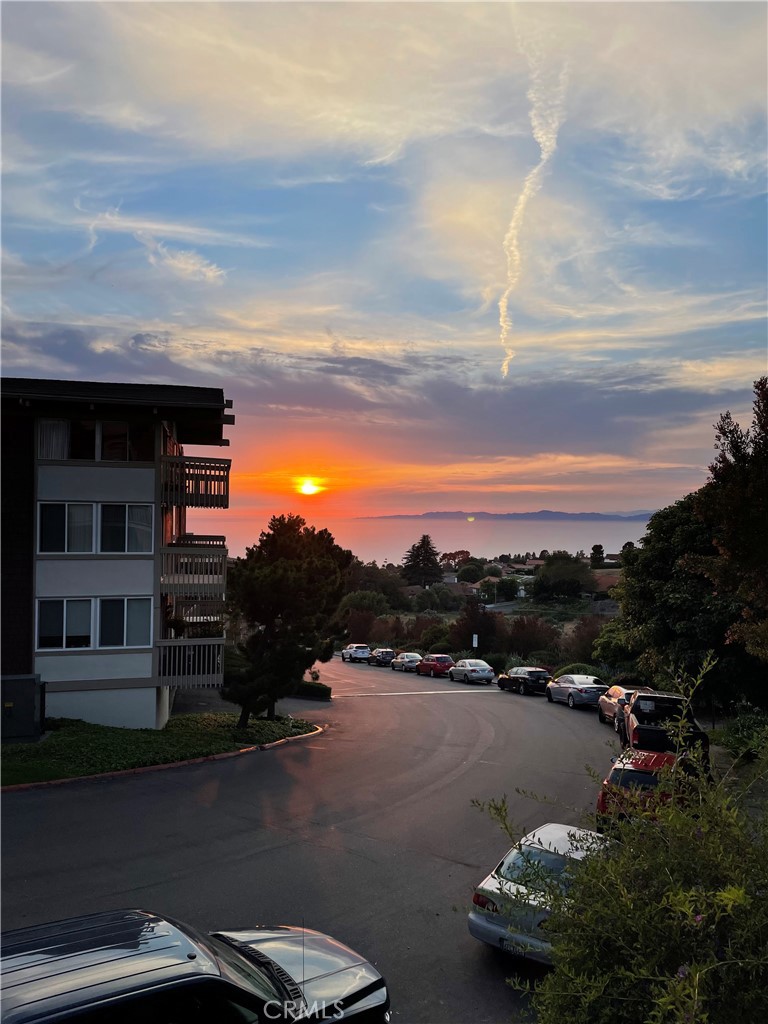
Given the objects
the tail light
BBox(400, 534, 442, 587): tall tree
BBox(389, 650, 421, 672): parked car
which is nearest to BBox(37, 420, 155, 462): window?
the tail light

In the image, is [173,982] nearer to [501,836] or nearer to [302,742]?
[501,836]

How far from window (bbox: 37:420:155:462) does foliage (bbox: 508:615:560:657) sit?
103 feet

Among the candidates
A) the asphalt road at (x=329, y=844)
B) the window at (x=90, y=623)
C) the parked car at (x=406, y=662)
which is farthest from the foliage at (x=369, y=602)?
the asphalt road at (x=329, y=844)

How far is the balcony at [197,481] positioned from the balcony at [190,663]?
13.8 ft

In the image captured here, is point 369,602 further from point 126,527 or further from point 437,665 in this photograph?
point 126,527

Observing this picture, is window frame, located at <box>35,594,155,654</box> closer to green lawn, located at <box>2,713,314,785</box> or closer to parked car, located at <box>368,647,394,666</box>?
green lawn, located at <box>2,713,314,785</box>

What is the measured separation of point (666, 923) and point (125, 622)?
20801 millimetres

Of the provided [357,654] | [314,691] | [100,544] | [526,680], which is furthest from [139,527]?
[357,654]

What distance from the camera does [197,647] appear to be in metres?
23.5

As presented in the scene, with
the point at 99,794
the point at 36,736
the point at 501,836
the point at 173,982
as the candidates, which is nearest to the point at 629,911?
the point at 173,982

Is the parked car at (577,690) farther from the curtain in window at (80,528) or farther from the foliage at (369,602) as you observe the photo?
the foliage at (369,602)

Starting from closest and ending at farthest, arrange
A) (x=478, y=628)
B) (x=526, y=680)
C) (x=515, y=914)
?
(x=515, y=914), (x=526, y=680), (x=478, y=628)

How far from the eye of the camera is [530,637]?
4841 centimetres

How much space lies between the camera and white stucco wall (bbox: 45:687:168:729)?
22.0 metres
